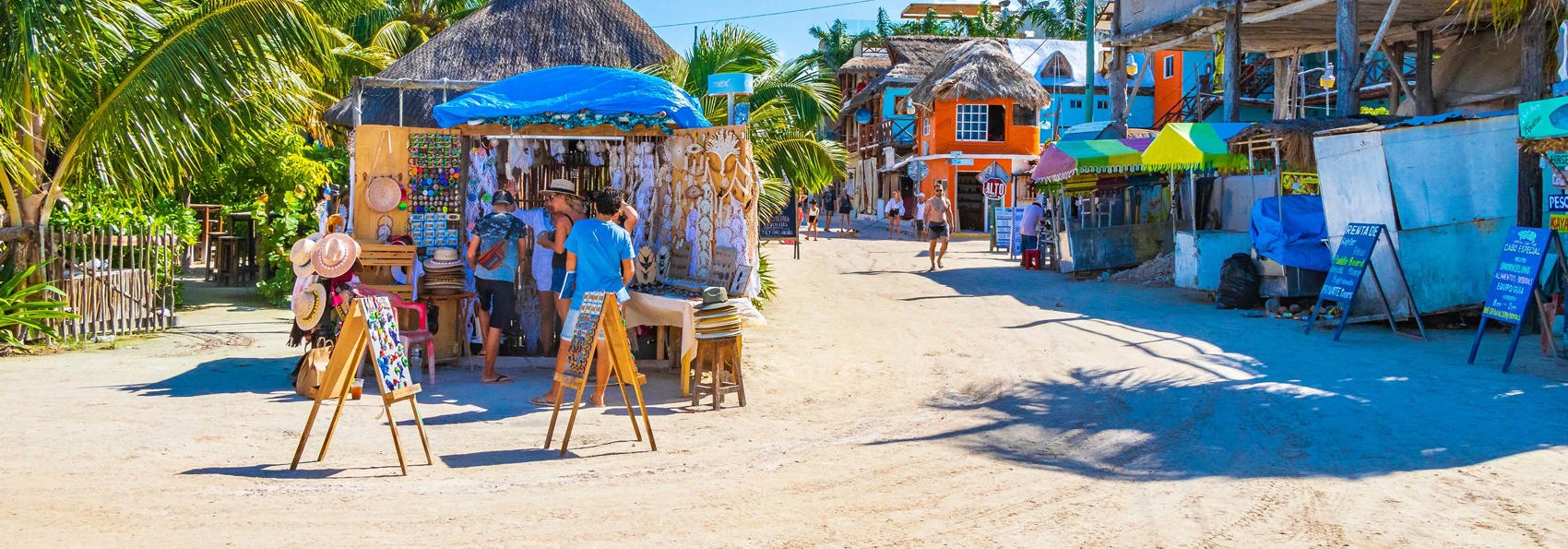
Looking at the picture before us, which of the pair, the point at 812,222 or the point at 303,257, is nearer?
the point at 303,257

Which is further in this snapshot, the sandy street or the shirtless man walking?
the shirtless man walking

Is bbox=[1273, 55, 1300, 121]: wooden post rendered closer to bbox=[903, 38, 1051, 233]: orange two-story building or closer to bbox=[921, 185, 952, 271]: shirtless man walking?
bbox=[921, 185, 952, 271]: shirtless man walking

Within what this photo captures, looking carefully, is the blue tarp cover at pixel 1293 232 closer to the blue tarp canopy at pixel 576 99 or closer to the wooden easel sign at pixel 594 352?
the blue tarp canopy at pixel 576 99

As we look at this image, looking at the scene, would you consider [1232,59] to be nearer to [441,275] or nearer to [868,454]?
[441,275]

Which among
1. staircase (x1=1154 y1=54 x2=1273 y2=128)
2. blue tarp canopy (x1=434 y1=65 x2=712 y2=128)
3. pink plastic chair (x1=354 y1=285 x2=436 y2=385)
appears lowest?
pink plastic chair (x1=354 y1=285 x2=436 y2=385)

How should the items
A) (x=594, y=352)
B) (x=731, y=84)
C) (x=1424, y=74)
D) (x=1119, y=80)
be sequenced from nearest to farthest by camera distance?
1. (x=594, y=352)
2. (x=731, y=84)
3. (x=1424, y=74)
4. (x=1119, y=80)

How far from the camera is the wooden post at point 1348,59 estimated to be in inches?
632

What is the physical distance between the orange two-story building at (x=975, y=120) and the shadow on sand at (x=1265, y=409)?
25796mm

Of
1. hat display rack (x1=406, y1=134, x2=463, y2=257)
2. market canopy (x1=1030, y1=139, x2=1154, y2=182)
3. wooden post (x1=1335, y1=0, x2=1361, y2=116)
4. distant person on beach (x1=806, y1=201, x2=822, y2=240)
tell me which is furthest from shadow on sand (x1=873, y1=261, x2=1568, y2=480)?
distant person on beach (x1=806, y1=201, x2=822, y2=240)

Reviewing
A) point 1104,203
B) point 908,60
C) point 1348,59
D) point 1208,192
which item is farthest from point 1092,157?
point 908,60

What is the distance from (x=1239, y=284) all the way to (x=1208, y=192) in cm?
422

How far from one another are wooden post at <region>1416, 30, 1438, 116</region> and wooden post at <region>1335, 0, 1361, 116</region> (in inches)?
175

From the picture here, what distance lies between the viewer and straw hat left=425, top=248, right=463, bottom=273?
955cm

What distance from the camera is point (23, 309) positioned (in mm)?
10328
